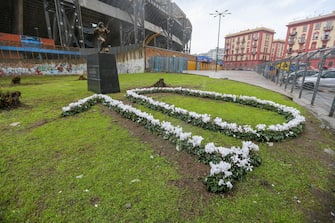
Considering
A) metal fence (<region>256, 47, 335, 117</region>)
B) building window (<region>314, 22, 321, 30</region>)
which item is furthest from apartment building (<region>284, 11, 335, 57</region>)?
metal fence (<region>256, 47, 335, 117</region>)

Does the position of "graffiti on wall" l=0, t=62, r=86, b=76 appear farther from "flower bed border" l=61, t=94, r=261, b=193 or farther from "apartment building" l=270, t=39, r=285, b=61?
"apartment building" l=270, t=39, r=285, b=61

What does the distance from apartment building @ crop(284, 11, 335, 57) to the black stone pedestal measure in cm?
6366

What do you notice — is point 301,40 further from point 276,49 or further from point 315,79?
point 315,79

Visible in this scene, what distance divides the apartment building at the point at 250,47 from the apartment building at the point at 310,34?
16757 millimetres

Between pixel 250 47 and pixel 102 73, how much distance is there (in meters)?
86.2

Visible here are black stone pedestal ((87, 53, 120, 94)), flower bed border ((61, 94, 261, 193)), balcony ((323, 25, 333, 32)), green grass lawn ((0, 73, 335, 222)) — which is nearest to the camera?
green grass lawn ((0, 73, 335, 222))

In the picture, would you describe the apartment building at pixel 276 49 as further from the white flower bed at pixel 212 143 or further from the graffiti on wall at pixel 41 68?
the white flower bed at pixel 212 143

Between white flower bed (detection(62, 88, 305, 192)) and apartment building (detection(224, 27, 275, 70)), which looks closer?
white flower bed (detection(62, 88, 305, 192))

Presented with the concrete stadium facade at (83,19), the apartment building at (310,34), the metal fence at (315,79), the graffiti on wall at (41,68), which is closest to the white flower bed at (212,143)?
the metal fence at (315,79)

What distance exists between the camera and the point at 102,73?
27.2 ft

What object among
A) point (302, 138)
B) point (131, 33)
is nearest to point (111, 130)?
point (302, 138)

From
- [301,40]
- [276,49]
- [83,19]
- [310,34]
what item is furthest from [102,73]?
[276,49]

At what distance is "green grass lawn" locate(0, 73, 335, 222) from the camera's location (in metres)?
1.90

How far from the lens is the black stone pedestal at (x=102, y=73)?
8.27 metres
